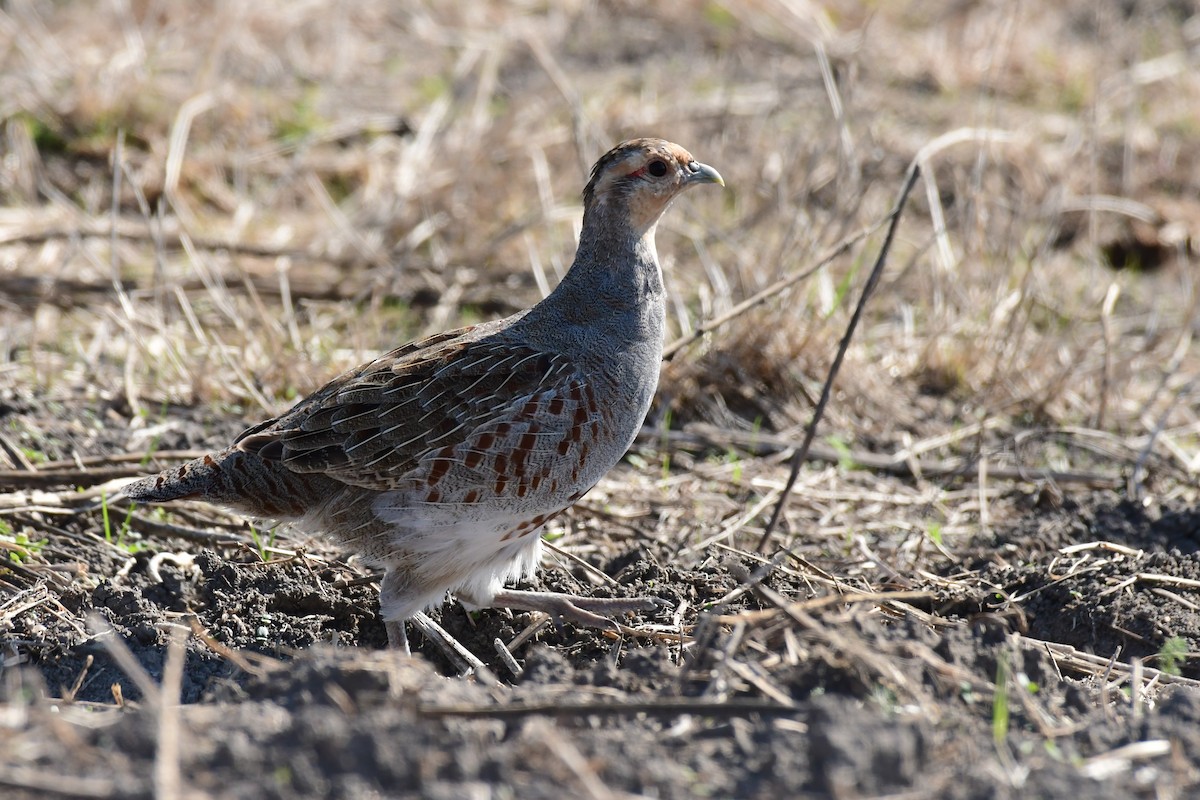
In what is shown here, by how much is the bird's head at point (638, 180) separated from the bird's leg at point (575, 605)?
3.99 feet

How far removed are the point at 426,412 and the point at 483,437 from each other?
196 millimetres

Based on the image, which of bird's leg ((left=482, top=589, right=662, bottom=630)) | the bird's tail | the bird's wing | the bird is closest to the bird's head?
the bird

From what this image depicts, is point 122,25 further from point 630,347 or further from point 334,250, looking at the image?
point 630,347

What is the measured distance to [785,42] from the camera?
1014 centimetres

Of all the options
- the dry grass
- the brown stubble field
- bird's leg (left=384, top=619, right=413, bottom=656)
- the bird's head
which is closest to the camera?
the brown stubble field

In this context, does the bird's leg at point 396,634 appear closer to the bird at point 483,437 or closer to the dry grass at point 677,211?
the bird at point 483,437

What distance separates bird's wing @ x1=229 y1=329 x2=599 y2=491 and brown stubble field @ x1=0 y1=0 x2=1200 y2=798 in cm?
54

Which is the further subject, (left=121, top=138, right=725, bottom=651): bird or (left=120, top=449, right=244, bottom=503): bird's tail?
(left=120, top=449, right=244, bottom=503): bird's tail

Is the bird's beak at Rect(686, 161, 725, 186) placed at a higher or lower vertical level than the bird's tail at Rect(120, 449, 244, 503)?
higher

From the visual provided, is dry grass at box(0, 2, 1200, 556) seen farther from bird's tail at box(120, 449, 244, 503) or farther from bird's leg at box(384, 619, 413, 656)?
bird's leg at box(384, 619, 413, 656)

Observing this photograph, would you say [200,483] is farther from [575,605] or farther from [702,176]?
[702,176]

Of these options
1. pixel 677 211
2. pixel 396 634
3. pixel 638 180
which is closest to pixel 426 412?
pixel 396 634

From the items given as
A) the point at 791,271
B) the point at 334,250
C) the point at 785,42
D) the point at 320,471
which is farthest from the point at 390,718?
the point at 785,42

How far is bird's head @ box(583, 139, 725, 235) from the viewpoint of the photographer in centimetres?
404
